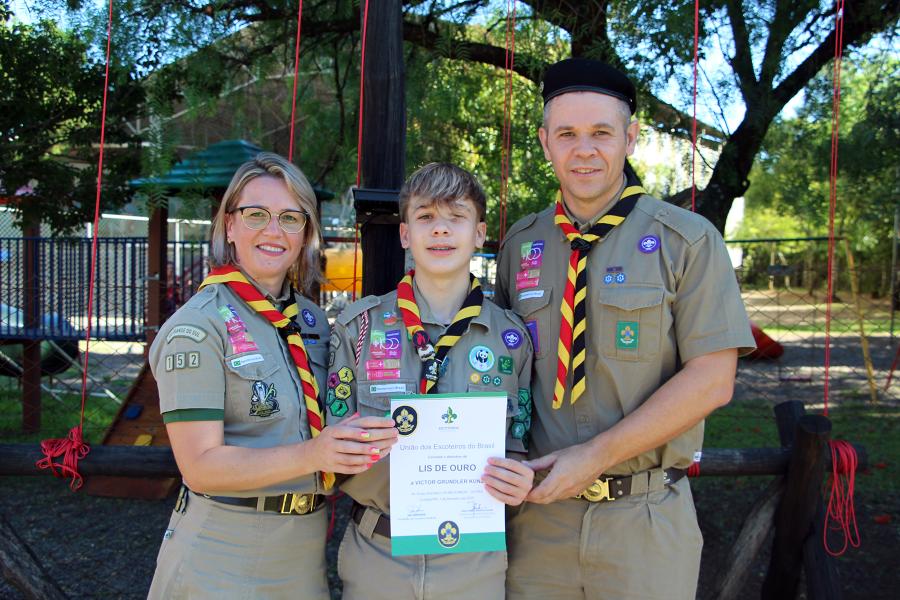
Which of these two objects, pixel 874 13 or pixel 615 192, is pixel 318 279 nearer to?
pixel 615 192

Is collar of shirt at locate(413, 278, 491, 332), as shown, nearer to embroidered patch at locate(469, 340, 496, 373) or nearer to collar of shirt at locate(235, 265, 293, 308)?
embroidered patch at locate(469, 340, 496, 373)

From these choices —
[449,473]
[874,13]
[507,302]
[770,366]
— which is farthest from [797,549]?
[770,366]

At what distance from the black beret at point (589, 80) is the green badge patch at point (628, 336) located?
0.71 m

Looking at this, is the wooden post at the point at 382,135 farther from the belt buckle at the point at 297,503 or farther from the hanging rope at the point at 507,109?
the belt buckle at the point at 297,503

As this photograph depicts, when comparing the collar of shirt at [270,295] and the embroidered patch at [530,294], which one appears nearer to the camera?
the collar of shirt at [270,295]

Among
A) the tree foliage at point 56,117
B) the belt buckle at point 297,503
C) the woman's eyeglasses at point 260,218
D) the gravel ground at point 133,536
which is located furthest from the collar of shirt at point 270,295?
the gravel ground at point 133,536

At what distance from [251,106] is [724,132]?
3927 mm

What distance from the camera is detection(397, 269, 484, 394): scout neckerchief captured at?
7.24ft

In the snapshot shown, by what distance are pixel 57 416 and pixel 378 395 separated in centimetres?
775

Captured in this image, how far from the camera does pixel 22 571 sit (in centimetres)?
301

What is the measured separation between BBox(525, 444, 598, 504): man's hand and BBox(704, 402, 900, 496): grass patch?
4847 mm

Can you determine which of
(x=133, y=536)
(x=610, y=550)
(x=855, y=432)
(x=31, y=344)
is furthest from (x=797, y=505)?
(x=31, y=344)

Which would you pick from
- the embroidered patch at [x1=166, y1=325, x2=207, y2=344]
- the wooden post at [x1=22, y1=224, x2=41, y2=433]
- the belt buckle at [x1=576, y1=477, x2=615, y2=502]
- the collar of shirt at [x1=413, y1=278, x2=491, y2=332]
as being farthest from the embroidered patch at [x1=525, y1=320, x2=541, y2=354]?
the wooden post at [x1=22, y1=224, x2=41, y2=433]

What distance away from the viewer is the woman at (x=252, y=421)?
202cm
